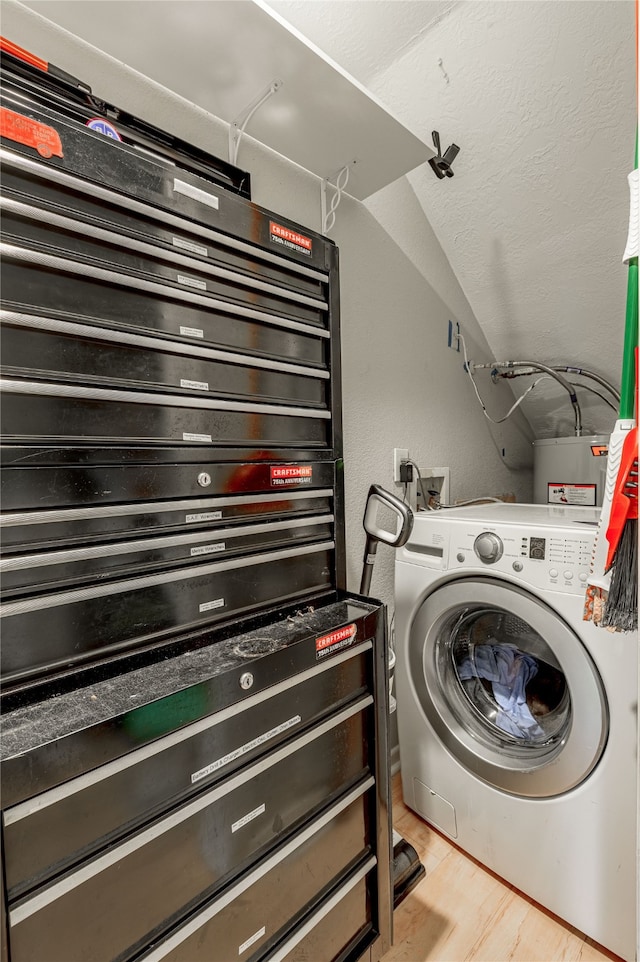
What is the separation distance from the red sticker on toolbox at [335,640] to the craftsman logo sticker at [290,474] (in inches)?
12.1

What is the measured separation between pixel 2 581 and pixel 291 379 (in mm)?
615

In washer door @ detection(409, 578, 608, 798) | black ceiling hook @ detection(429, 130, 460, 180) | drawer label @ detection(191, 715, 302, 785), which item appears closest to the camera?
drawer label @ detection(191, 715, 302, 785)

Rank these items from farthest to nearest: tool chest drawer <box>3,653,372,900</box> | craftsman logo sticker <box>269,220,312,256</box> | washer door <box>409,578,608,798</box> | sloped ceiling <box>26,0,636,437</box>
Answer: sloped ceiling <box>26,0,636,437</box> → washer door <box>409,578,608,798</box> → craftsman logo sticker <box>269,220,312,256</box> → tool chest drawer <box>3,653,372,900</box>

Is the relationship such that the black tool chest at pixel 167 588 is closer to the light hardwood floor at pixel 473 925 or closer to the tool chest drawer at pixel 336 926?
the tool chest drawer at pixel 336 926

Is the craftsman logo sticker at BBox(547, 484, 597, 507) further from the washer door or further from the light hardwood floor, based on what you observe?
the light hardwood floor

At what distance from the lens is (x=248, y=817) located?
72cm

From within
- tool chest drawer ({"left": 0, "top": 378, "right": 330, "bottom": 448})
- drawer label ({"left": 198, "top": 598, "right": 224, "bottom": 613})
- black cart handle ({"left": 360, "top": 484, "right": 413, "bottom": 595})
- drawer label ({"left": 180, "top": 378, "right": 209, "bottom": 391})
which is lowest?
drawer label ({"left": 198, "top": 598, "right": 224, "bottom": 613})

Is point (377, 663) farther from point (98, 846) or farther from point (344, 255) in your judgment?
point (344, 255)

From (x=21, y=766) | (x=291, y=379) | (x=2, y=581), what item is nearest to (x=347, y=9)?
(x=291, y=379)

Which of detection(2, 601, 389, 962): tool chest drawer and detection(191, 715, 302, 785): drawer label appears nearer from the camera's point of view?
detection(2, 601, 389, 962): tool chest drawer

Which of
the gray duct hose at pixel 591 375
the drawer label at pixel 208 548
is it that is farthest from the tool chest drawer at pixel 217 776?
the gray duct hose at pixel 591 375

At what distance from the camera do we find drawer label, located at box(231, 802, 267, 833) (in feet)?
2.32

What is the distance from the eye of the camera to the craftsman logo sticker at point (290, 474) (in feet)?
2.98

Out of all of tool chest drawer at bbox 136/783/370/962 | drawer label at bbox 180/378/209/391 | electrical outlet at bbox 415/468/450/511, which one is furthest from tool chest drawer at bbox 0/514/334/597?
electrical outlet at bbox 415/468/450/511
